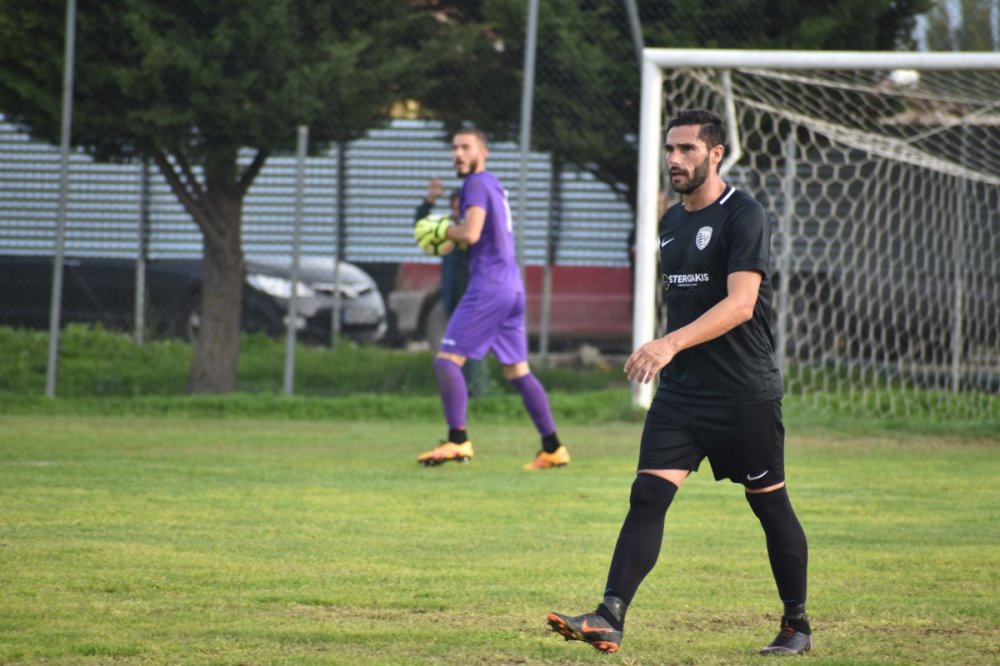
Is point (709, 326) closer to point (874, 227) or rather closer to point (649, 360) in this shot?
point (649, 360)

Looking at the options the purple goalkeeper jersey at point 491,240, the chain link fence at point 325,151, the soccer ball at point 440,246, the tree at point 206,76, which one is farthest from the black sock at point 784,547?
the tree at point 206,76

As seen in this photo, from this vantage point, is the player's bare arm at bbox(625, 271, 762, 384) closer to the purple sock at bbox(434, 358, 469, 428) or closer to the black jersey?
the black jersey

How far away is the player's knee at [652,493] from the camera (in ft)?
16.5

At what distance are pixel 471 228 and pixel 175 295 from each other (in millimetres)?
6031

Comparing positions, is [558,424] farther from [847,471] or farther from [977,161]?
[977,161]

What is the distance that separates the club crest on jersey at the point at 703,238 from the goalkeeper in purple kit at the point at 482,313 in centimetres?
520

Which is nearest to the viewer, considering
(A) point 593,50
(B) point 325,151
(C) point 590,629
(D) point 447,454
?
(C) point 590,629

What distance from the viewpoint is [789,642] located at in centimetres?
498

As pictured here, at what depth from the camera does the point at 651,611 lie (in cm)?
570

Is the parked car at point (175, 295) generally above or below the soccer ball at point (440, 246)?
below

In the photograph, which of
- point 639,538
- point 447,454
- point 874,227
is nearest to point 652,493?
point 639,538

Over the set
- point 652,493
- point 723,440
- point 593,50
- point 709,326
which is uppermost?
point 593,50

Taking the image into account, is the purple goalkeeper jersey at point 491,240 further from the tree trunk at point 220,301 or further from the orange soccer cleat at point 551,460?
the tree trunk at point 220,301

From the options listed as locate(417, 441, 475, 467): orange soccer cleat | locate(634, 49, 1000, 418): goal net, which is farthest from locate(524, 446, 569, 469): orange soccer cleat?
locate(634, 49, 1000, 418): goal net
